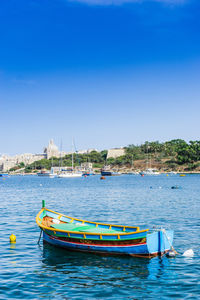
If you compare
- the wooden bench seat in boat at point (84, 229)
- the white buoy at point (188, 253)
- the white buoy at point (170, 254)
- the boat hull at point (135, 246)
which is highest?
the wooden bench seat in boat at point (84, 229)

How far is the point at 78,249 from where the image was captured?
943 inches

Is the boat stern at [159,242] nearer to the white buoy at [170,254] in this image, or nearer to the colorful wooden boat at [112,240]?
the colorful wooden boat at [112,240]

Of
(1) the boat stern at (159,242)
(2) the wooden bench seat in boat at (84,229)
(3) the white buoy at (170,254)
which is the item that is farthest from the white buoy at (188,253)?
(2) the wooden bench seat in boat at (84,229)

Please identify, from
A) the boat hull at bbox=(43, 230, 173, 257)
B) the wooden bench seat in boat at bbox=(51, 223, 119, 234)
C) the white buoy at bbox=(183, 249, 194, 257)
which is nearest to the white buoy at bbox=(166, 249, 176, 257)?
the boat hull at bbox=(43, 230, 173, 257)

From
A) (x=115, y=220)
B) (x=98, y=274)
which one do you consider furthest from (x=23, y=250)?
(x=115, y=220)

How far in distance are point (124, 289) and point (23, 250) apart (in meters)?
10.8

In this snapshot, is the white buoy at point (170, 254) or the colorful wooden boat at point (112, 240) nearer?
the colorful wooden boat at point (112, 240)

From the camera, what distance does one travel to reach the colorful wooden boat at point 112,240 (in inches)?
843

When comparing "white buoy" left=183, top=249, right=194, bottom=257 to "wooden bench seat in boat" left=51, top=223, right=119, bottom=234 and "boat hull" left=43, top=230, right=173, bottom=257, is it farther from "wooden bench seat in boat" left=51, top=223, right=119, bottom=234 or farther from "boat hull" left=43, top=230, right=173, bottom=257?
"wooden bench seat in boat" left=51, top=223, right=119, bottom=234

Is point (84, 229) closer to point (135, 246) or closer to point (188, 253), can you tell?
point (135, 246)

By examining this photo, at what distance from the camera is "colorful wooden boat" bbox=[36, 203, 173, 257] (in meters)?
21.4

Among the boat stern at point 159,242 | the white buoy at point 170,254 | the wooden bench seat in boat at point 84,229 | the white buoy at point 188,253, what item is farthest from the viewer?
the wooden bench seat in boat at point 84,229

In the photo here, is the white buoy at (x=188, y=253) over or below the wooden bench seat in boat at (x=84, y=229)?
below

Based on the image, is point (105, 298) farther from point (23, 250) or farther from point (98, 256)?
point (23, 250)
